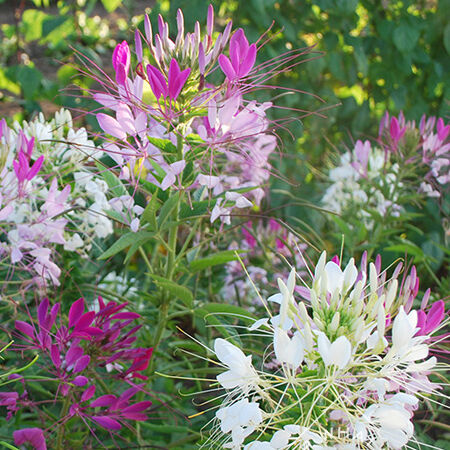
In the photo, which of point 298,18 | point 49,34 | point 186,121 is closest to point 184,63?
point 186,121

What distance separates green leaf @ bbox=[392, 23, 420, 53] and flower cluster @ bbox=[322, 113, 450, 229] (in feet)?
2.65

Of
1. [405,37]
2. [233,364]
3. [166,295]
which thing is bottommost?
[166,295]

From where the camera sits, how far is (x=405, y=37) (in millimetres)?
2057

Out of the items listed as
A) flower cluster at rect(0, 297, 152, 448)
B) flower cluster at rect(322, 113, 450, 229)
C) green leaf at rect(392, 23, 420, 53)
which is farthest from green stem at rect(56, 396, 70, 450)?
green leaf at rect(392, 23, 420, 53)

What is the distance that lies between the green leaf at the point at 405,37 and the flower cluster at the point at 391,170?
2.65 feet

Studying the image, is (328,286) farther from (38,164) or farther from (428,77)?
(428,77)

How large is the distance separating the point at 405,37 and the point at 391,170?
1.06 meters

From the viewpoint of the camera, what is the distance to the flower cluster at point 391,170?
42.6 inches

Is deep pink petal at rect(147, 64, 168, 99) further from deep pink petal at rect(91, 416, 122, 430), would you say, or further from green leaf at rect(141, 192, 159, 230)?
deep pink petal at rect(91, 416, 122, 430)

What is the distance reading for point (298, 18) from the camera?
2146 mm

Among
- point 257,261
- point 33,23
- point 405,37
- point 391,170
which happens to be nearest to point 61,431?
point 257,261

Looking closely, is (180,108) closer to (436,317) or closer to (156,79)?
(156,79)

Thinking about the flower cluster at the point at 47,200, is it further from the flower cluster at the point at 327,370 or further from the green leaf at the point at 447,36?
the green leaf at the point at 447,36

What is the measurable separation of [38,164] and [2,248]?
0.15m
